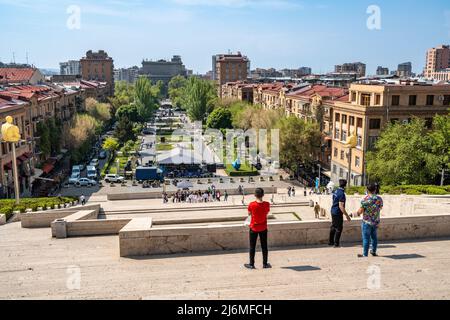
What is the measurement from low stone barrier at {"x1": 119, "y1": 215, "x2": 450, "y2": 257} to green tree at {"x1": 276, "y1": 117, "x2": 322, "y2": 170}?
40151 millimetres

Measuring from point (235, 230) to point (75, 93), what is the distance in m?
71.1

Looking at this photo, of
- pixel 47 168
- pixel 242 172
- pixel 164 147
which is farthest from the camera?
pixel 164 147

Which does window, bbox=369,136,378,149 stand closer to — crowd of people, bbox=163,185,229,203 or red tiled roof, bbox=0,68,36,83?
crowd of people, bbox=163,185,229,203

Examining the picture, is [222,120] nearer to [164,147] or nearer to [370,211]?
[164,147]

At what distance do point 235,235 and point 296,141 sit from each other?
41693mm

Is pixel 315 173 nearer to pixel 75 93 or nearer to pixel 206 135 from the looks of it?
pixel 206 135

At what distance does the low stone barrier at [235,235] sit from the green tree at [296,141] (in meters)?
40.2

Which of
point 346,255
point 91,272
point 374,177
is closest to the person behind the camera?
point 91,272

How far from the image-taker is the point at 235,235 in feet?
35.1

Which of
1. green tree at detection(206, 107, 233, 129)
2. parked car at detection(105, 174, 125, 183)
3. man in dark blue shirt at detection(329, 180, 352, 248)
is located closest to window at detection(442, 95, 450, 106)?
parked car at detection(105, 174, 125, 183)

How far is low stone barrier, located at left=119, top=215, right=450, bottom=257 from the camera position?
1035 centimetres

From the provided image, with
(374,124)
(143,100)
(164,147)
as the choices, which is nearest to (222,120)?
(164,147)

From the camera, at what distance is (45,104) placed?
185 feet
